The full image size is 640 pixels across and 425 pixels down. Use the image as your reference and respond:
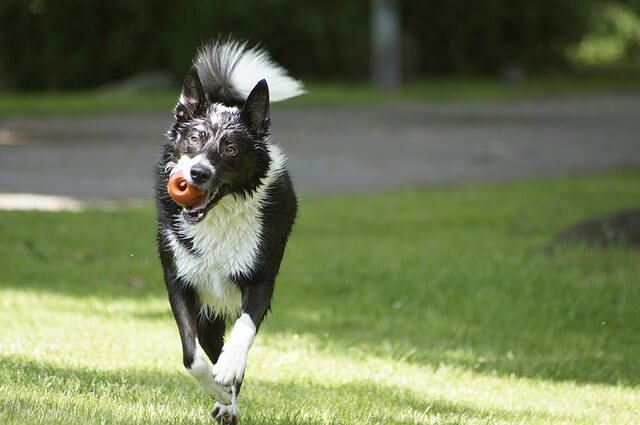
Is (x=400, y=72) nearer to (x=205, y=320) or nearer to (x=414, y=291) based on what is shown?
(x=414, y=291)

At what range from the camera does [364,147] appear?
57.0ft

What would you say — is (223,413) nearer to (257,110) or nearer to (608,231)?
(257,110)

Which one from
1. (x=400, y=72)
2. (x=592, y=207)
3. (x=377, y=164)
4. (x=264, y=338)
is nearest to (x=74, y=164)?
(x=377, y=164)

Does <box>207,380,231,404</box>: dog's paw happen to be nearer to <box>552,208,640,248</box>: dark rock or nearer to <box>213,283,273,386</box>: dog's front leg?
<box>213,283,273,386</box>: dog's front leg

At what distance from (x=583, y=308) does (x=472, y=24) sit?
25150 millimetres

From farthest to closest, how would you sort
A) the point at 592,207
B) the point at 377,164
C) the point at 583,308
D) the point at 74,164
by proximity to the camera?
the point at 377,164, the point at 74,164, the point at 592,207, the point at 583,308

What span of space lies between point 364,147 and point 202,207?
12.7 meters

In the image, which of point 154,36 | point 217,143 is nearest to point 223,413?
point 217,143

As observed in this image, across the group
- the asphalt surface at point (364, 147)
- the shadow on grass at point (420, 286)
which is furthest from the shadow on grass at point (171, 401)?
the asphalt surface at point (364, 147)

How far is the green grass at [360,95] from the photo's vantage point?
2114cm

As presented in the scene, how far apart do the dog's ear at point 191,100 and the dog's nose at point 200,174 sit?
48 cm

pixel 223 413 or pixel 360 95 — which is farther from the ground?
pixel 223 413

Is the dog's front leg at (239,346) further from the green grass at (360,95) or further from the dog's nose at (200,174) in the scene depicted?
the green grass at (360,95)

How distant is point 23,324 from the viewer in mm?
6969
